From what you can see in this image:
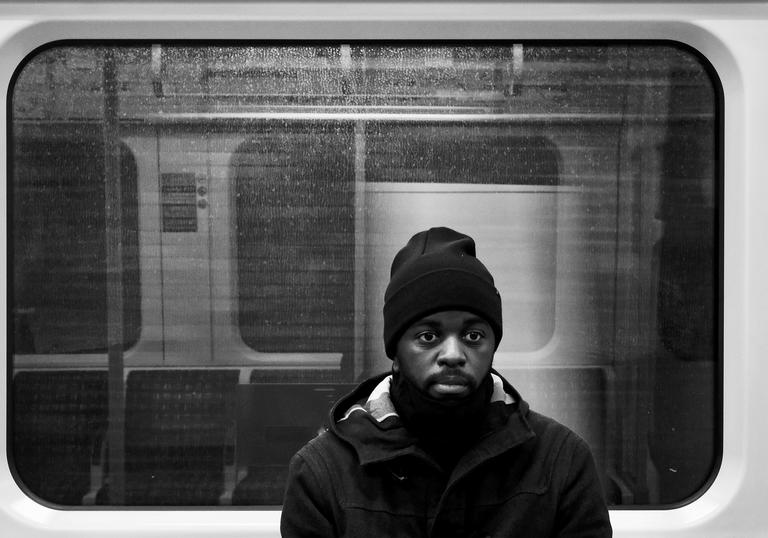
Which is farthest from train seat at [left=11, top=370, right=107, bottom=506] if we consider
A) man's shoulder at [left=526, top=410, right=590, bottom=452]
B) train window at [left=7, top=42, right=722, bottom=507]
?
man's shoulder at [left=526, top=410, right=590, bottom=452]

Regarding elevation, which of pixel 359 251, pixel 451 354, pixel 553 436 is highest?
pixel 359 251

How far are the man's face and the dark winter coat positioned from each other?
3.7 inches

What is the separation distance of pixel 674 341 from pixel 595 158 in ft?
1.44

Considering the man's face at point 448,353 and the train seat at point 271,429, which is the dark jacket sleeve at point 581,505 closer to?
the man's face at point 448,353

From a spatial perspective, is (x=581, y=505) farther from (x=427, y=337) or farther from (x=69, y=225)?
(x=69, y=225)

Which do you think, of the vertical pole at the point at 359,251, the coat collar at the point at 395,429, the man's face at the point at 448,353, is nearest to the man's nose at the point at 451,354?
the man's face at the point at 448,353

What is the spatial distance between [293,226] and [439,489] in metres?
0.81

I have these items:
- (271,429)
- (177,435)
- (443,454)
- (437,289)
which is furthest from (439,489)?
(177,435)

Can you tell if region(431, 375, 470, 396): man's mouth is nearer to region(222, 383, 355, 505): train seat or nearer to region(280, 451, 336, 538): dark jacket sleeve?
region(280, 451, 336, 538): dark jacket sleeve

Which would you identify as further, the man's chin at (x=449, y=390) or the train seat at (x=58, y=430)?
the train seat at (x=58, y=430)

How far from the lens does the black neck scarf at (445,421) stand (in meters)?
1.52

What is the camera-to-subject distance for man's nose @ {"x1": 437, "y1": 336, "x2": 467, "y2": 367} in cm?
148

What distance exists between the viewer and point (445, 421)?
1522 mm

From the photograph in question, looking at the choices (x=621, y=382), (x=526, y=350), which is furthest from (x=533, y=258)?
(x=621, y=382)
